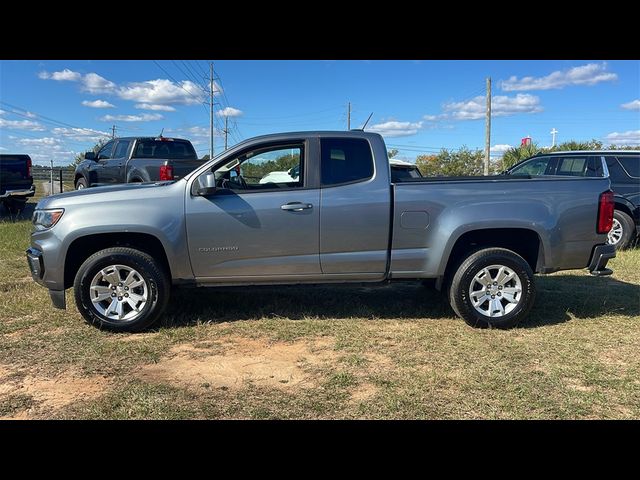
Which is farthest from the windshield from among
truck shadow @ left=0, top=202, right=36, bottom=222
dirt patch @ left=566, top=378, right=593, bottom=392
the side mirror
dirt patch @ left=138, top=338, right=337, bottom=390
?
dirt patch @ left=566, top=378, right=593, bottom=392

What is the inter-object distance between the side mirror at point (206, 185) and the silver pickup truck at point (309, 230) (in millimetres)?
11

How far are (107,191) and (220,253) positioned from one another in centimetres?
126

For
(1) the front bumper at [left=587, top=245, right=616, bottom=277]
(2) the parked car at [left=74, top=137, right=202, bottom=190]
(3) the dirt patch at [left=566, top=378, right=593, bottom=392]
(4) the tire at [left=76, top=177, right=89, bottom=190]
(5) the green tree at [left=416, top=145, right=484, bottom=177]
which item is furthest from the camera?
(5) the green tree at [left=416, top=145, right=484, bottom=177]

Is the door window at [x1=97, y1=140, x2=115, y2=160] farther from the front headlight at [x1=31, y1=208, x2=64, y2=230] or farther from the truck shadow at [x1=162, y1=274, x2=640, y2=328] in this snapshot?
the front headlight at [x1=31, y1=208, x2=64, y2=230]

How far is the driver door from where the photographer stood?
470 cm

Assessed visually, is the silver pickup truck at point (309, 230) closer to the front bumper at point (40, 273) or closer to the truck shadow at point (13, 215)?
the front bumper at point (40, 273)

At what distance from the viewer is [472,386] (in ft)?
11.9

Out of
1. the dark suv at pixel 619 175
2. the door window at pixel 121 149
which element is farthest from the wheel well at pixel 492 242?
the door window at pixel 121 149

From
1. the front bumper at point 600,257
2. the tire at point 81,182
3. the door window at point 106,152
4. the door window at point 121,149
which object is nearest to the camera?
the front bumper at point 600,257

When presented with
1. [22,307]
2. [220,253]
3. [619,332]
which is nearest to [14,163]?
[22,307]

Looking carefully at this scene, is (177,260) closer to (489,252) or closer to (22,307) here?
(22,307)

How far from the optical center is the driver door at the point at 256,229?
470 centimetres
